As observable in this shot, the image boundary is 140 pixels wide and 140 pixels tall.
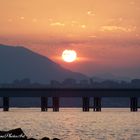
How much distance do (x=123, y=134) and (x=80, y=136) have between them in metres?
9.19

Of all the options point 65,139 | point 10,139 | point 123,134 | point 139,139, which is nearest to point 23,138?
point 10,139

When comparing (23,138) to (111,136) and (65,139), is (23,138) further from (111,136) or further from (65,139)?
(111,136)

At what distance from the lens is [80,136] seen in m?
A: 105

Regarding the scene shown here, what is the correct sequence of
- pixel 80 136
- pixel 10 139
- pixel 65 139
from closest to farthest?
→ 1. pixel 10 139
2. pixel 65 139
3. pixel 80 136

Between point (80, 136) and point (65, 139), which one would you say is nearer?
point (65, 139)

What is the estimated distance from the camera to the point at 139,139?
3930 inches

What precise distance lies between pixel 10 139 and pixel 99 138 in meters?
28.3

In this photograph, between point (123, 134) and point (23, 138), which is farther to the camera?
point (123, 134)

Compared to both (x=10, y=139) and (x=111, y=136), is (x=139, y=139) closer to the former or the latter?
(x=111, y=136)

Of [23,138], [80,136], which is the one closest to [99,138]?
[80,136]

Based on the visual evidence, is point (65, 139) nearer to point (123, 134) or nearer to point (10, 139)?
point (123, 134)

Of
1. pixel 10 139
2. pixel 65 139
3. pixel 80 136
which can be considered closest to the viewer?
pixel 10 139

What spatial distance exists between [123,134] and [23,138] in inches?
1435

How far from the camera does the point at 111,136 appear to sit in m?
106
